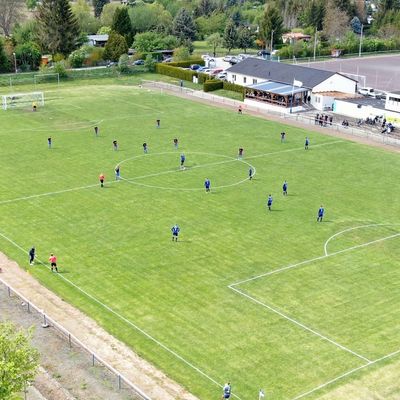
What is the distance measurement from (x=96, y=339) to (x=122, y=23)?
114663 millimetres

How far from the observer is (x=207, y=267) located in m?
45.5

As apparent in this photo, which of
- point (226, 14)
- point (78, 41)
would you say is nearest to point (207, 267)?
point (78, 41)

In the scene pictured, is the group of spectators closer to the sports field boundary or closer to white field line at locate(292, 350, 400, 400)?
the sports field boundary

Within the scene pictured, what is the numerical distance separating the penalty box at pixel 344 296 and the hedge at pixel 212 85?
6473 centimetres

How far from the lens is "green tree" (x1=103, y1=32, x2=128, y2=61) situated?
440 ft

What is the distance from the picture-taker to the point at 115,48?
13412 cm

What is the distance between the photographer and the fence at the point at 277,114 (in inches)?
3204

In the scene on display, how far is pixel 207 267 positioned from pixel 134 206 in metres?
13.2

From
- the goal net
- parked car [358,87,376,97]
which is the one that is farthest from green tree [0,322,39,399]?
parked car [358,87,376,97]

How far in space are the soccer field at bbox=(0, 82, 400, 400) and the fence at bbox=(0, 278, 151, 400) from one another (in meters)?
2.36

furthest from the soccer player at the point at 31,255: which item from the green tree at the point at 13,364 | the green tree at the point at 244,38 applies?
the green tree at the point at 244,38

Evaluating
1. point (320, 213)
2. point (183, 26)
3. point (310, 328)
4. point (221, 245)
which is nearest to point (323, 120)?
point (320, 213)

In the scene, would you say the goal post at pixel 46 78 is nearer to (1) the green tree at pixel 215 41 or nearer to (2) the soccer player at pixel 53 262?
(1) the green tree at pixel 215 41

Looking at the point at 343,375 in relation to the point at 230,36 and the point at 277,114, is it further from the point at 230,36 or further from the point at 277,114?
the point at 230,36
